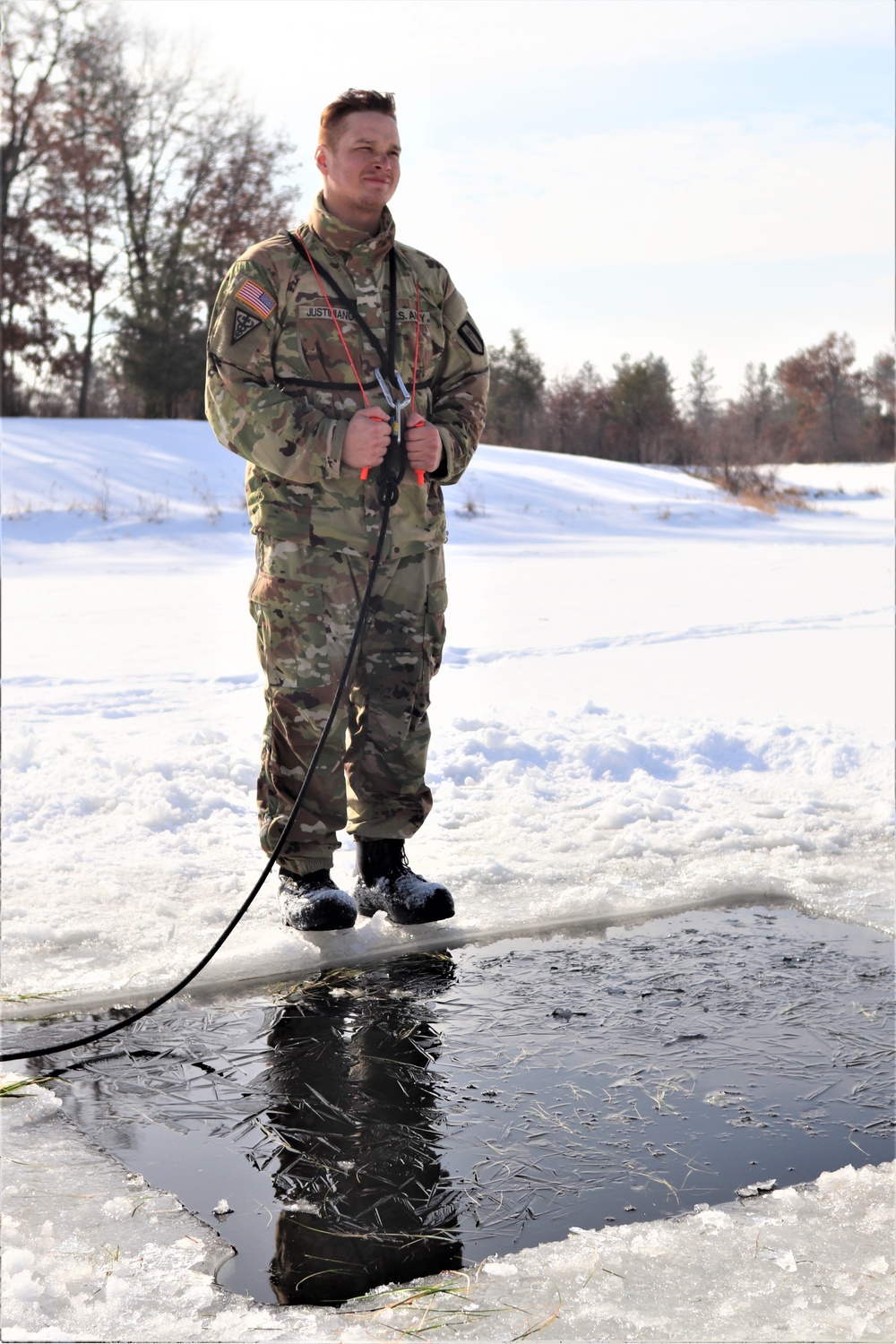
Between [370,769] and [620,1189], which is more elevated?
[370,769]

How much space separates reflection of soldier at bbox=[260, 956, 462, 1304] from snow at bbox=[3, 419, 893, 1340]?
12 cm

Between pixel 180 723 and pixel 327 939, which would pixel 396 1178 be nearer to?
pixel 327 939

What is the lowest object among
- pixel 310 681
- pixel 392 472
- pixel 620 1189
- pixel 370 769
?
pixel 620 1189

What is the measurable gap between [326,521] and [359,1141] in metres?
1.61

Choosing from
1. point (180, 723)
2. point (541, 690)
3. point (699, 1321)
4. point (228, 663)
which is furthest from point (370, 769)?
point (228, 663)

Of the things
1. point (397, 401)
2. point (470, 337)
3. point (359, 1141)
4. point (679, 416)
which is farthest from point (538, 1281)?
point (679, 416)

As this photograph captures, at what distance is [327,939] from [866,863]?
1.67m

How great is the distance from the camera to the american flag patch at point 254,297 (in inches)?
122

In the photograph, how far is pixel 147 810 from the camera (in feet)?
13.5

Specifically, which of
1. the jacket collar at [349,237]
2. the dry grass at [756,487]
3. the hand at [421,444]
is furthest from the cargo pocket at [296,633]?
the dry grass at [756,487]

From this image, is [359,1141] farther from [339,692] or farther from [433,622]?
[433,622]

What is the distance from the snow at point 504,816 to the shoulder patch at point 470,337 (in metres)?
1.53

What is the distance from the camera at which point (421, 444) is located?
124 inches

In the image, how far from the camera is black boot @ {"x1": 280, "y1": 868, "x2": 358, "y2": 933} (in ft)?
10.3
